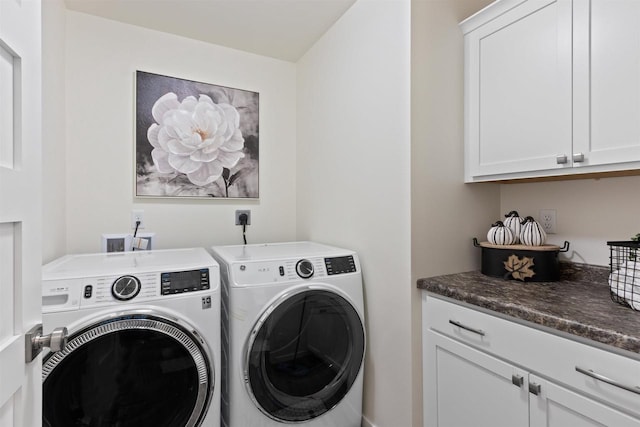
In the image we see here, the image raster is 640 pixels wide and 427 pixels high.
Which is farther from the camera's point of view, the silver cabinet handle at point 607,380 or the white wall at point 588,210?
the white wall at point 588,210

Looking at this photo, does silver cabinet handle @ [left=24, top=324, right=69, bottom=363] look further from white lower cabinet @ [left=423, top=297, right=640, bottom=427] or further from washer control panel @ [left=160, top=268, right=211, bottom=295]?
white lower cabinet @ [left=423, top=297, right=640, bottom=427]

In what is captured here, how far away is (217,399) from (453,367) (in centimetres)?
100

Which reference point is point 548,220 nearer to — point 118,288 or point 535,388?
point 535,388

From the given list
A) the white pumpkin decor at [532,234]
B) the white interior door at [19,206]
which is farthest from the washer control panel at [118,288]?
the white pumpkin decor at [532,234]

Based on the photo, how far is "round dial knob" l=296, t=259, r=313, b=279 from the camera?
158 cm

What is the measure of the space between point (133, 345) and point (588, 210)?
1.99m

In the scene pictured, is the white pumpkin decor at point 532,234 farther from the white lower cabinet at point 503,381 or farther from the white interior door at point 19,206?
the white interior door at point 19,206

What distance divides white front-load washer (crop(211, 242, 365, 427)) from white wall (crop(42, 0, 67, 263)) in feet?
2.64

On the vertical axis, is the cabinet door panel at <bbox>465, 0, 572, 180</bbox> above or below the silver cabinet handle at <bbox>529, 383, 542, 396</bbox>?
above

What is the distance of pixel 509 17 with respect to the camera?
145cm

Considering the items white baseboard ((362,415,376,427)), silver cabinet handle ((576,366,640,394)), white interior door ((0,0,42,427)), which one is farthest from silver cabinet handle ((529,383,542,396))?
white interior door ((0,0,42,427))

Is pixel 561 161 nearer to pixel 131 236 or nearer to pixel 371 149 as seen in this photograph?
pixel 371 149

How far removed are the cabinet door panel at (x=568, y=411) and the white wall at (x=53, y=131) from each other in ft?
6.65

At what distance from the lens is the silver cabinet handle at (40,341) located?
2.33ft
